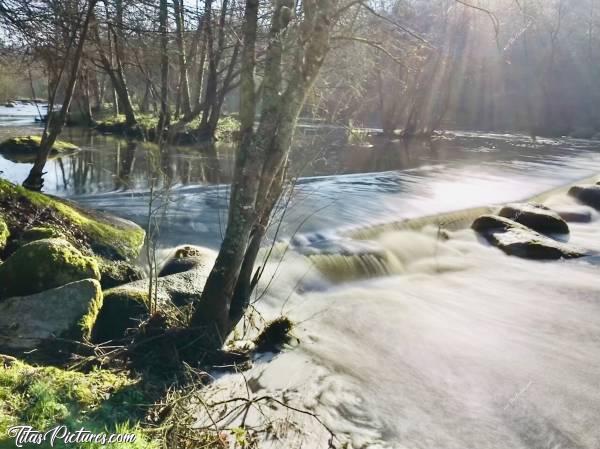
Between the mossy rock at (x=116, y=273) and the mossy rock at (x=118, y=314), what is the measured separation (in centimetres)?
92

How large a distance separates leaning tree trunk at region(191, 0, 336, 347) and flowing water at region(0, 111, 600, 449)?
59 cm

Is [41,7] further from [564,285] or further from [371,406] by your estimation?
[564,285]

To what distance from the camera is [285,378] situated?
16.1ft

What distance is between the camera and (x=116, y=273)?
6406 millimetres

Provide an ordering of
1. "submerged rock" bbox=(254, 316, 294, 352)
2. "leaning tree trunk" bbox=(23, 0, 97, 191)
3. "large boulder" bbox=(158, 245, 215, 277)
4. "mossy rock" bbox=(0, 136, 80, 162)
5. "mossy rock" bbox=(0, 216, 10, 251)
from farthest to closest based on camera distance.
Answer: "mossy rock" bbox=(0, 136, 80, 162) < "leaning tree trunk" bbox=(23, 0, 97, 191) < "large boulder" bbox=(158, 245, 215, 277) < "mossy rock" bbox=(0, 216, 10, 251) < "submerged rock" bbox=(254, 316, 294, 352)

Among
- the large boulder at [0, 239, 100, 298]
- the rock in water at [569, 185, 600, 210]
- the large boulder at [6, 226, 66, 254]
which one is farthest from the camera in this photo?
the rock in water at [569, 185, 600, 210]

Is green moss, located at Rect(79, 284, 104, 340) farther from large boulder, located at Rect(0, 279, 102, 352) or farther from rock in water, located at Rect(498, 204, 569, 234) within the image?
rock in water, located at Rect(498, 204, 569, 234)

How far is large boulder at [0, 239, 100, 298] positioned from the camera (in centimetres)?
528

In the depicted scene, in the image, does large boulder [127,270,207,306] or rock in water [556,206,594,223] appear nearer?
large boulder [127,270,207,306]

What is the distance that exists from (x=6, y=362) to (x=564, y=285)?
7789 mm

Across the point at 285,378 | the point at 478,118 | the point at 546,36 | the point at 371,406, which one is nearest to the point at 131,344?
the point at 285,378

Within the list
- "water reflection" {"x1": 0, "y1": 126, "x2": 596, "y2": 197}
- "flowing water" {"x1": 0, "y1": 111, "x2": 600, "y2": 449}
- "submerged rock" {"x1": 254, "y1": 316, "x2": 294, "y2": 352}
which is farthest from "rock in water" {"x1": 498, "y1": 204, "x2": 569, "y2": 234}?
"submerged rock" {"x1": 254, "y1": 316, "x2": 294, "y2": 352}

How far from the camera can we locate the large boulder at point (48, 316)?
455 centimetres

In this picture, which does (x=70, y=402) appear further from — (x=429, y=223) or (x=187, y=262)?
(x=429, y=223)
